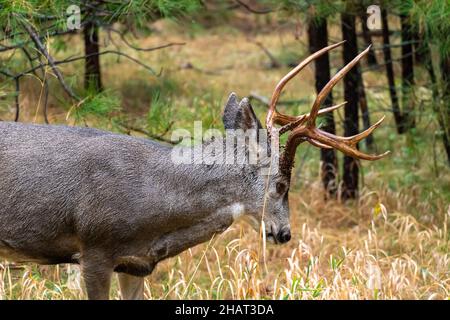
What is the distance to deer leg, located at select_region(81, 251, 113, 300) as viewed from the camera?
4727 millimetres

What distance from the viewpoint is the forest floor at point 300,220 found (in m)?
5.55

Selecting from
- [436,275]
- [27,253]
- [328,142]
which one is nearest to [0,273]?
[27,253]

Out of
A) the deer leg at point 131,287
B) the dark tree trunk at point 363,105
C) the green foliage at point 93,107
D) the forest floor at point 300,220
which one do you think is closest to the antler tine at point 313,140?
the forest floor at point 300,220

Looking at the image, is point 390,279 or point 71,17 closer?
point 390,279

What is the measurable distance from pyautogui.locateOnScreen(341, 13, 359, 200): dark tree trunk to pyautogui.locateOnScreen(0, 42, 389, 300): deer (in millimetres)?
3884

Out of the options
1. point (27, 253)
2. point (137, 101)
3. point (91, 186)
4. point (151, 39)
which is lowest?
point (27, 253)

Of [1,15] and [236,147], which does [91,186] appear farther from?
[1,15]

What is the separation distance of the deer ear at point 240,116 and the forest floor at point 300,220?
763 mm

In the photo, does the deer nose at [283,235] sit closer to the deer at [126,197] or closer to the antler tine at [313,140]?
the deer at [126,197]

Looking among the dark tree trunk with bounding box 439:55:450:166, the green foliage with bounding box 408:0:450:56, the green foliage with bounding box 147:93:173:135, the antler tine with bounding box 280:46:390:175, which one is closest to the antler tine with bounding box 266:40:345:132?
the antler tine with bounding box 280:46:390:175

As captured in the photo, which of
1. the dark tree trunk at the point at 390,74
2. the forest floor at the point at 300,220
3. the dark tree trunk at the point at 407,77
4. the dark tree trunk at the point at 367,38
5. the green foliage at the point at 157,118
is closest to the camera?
the forest floor at the point at 300,220

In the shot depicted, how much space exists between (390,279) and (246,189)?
1.18m

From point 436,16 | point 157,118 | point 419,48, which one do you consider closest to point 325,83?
point 419,48
